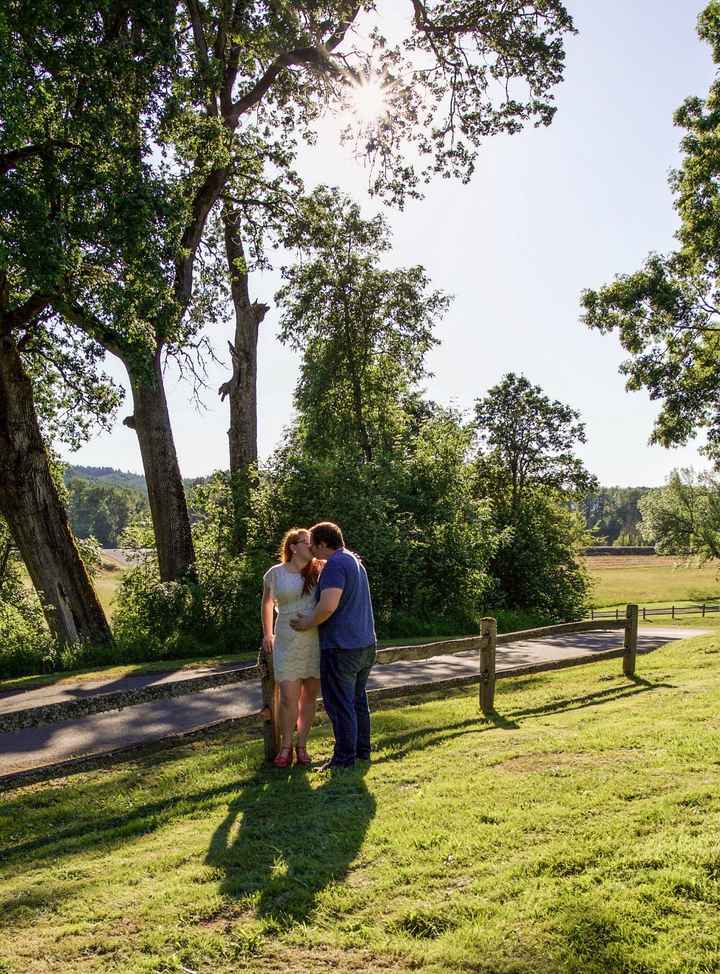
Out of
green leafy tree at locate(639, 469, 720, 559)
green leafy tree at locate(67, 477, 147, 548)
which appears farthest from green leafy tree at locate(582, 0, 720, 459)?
green leafy tree at locate(67, 477, 147, 548)

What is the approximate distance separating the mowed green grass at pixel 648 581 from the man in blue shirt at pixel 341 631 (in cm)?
4222

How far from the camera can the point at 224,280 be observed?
24.3 metres

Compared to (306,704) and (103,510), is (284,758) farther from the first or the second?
(103,510)

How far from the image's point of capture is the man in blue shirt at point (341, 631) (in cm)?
688

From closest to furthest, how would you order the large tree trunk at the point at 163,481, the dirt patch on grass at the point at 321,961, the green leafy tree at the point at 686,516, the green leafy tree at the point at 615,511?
the dirt patch on grass at the point at 321,961
the large tree trunk at the point at 163,481
the green leafy tree at the point at 686,516
the green leafy tree at the point at 615,511

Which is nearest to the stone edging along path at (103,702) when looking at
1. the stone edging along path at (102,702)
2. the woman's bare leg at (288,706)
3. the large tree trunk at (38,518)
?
the stone edging along path at (102,702)

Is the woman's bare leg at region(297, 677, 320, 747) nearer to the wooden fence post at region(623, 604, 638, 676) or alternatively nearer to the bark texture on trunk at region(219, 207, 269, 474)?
the wooden fence post at region(623, 604, 638, 676)

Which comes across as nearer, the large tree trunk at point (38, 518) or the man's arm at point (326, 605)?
the man's arm at point (326, 605)

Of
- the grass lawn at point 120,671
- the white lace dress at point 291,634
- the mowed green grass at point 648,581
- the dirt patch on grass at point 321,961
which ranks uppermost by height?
the white lace dress at point 291,634

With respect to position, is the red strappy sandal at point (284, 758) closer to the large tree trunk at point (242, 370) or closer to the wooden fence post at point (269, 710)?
the wooden fence post at point (269, 710)

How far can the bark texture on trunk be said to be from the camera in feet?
78.4

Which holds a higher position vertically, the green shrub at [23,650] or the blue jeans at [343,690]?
the blue jeans at [343,690]

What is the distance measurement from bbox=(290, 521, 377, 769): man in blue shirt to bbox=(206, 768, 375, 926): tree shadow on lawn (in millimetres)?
401

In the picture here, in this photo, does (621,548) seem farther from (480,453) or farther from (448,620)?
(448,620)
